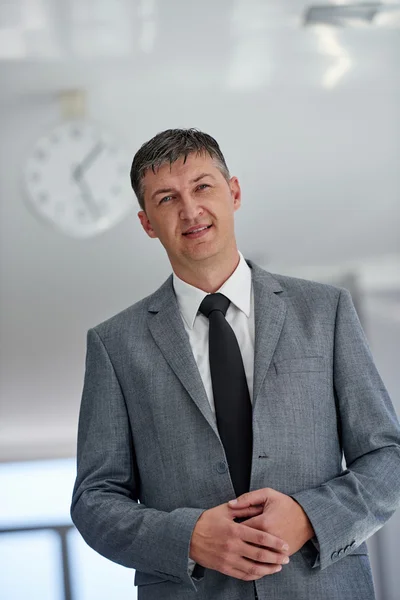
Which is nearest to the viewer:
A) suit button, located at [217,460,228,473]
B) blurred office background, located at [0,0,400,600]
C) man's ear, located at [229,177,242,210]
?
suit button, located at [217,460,228,473]

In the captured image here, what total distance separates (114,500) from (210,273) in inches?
16.3

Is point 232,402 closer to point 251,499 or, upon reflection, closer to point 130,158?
point 251,499

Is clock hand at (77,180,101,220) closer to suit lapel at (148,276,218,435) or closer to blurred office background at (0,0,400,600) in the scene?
blurred office background at (0,0,400,600)

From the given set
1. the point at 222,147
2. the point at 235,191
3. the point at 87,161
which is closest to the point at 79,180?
the point at 87,161

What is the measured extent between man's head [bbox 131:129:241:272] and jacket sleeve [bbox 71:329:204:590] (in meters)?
0.24

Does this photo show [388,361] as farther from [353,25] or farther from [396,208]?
[353,25]

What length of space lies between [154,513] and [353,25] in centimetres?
239

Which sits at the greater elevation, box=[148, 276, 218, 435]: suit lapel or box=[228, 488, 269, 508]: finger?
box=[148, 276, 218, 435]: suit lapel

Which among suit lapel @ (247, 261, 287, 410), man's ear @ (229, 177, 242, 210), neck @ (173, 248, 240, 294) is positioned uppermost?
man's ear @ (229, 177, 242, 210)

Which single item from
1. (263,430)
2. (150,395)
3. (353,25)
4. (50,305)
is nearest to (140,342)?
(150,395)

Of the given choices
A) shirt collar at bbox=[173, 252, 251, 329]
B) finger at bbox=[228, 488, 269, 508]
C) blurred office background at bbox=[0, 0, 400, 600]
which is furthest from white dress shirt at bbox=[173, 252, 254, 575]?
blurred office background at bbox=[0, 0, 400, 600]

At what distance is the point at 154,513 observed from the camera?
130 cm

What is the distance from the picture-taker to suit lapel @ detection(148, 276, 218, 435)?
1343 mm

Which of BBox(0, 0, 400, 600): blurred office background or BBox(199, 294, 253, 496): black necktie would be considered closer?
BBox(199, 294, 253, 496): black necktie
